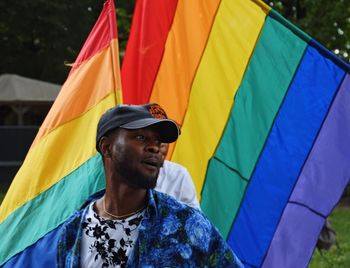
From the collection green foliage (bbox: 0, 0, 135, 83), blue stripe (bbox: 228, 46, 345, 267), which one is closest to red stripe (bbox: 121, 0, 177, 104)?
blue stripe (bbox: 228, 46, 345, 267)

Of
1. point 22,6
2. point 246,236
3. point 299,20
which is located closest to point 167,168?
point 246,236

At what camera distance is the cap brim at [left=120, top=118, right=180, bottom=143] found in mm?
2558

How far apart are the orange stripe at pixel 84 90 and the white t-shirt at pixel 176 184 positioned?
52 centimetres

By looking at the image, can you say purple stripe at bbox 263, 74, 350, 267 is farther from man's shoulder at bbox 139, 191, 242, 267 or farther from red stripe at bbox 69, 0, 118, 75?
man's shoulder at bbox 139, 191, 242, 267

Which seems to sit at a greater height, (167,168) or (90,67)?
(90,67)

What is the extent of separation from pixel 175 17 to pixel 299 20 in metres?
13.3

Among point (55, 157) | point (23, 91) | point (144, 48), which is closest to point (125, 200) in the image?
point (55, 157)

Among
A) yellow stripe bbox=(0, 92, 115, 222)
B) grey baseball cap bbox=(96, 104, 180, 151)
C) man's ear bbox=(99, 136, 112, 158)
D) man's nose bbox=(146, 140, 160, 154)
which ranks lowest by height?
yellow stripe bbox=(0, 92, 115, 222)

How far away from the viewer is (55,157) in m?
3.98

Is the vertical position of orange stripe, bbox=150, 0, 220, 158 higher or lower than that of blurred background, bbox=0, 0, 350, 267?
higher

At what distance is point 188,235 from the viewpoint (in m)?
2.48

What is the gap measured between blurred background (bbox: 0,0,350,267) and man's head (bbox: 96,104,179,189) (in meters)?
11.8

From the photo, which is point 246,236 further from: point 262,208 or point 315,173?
point 315,173

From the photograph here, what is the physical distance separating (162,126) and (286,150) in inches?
92.2
